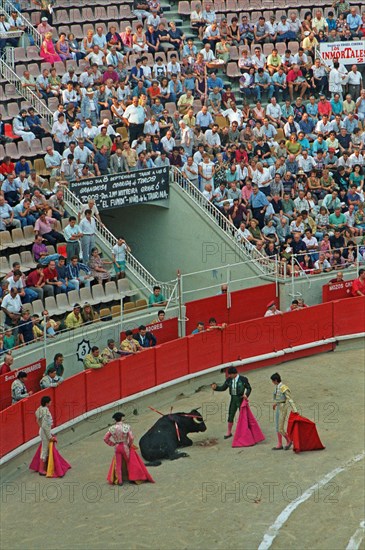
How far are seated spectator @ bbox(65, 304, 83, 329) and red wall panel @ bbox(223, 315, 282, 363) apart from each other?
112 inches

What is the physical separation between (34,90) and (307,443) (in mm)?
11617

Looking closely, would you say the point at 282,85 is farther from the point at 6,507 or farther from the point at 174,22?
the point at 6,507

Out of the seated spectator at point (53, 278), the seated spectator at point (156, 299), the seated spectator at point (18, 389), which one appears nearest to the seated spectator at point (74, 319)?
the seated spectator at point (53, 278)

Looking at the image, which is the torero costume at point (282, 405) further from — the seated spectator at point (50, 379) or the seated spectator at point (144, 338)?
the seated spectator at point (144, 338)

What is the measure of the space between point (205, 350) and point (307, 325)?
8.29ft

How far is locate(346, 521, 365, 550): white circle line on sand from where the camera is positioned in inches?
782

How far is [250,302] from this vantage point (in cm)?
2928

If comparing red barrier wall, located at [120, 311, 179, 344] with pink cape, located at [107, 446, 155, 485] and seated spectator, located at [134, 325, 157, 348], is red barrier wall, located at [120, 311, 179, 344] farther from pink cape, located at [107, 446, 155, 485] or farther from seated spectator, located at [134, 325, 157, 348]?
pink cape, located at [107, 446, 155, 485]

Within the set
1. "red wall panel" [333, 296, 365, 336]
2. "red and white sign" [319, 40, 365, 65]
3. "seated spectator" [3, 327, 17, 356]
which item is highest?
"red and white sign" [319, 40, 365, 65]

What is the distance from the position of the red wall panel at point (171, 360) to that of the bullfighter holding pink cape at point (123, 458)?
4042 millimetres

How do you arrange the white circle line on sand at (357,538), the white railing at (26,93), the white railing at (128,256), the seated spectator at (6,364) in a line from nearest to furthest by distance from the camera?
the white circle line on sand at (357,538), the seated spectator at (6,364), the white railing at (128,256), the white railing at (26,93)

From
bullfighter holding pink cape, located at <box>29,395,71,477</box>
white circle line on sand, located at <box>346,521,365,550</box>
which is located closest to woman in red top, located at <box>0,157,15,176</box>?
bullfighter holding pink cape, located at <box>29,395,71,477</box>

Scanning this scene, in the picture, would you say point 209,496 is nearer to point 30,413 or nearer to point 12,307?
point 30,413

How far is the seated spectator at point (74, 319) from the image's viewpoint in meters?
25.9
